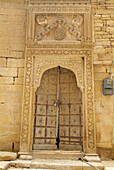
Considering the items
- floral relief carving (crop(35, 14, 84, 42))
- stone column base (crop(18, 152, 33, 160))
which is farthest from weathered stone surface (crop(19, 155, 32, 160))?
floral relief carving (crop(35, 14, 84, 42))

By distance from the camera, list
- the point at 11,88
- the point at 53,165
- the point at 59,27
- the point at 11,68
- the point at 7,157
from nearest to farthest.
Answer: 1. the point at 53,165
2. the point at 7,157
3. the point at 11,88
4. the point at 11,68
5. the point at 59,27

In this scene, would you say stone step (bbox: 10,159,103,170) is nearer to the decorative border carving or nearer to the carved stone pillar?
the carved stone pillar

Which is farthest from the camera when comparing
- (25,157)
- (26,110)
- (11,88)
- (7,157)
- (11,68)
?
(11,68)

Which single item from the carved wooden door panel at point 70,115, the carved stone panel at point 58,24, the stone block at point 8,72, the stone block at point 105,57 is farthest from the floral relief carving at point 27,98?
the stone block at point 105,57

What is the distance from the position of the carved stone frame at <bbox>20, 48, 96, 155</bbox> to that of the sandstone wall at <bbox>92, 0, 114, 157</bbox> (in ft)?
0.66

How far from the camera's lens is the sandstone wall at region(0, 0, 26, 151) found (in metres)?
4.92

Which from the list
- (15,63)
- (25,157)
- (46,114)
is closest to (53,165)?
(25,157)

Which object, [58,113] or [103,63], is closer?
[103,63]

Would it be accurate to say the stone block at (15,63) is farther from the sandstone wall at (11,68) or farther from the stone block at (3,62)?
the stone block at (3,62)

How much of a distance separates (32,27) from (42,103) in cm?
231

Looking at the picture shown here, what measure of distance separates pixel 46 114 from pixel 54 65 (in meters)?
1.50

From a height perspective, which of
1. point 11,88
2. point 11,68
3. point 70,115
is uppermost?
point 11,68

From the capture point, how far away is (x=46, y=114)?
18.0ft

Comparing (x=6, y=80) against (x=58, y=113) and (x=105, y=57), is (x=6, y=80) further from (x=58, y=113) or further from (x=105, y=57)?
(x=105, y=57)
